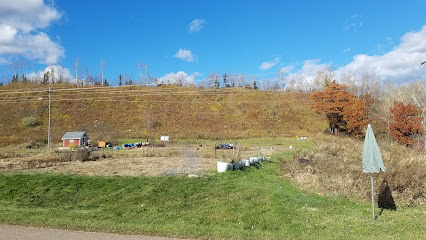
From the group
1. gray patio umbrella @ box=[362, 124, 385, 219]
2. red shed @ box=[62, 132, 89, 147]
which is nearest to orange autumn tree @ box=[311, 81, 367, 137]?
red shed @ box=[62, 132, 89, 147]

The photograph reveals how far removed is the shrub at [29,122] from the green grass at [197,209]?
173 ft

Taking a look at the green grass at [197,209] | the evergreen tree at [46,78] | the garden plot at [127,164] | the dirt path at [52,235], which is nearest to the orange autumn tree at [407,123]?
the garden plot at [127,164]

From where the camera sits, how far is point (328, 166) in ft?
51.1

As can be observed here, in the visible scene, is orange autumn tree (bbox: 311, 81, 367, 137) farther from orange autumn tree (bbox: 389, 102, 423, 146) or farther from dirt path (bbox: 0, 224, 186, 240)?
dirt path (bbox: 0, 224, 186, 240)

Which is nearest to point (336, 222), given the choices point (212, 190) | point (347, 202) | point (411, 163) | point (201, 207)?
point (347, 202)

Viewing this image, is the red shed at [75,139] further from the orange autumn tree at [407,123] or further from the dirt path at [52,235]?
the orange autumn tree at [407,123]

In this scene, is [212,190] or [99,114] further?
[99,114]

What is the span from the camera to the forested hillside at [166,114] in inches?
2363

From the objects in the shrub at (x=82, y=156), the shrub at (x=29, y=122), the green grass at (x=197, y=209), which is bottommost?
the green grass at (x=197, y=209)

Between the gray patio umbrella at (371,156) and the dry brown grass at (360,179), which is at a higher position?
the gray patio umbrella at (371,156)

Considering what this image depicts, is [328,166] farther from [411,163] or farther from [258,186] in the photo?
[258,186]

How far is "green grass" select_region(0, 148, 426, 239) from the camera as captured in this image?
752cm

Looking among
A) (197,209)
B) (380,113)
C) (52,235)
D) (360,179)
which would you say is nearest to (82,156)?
(197,209)

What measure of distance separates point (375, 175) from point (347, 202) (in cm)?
278
